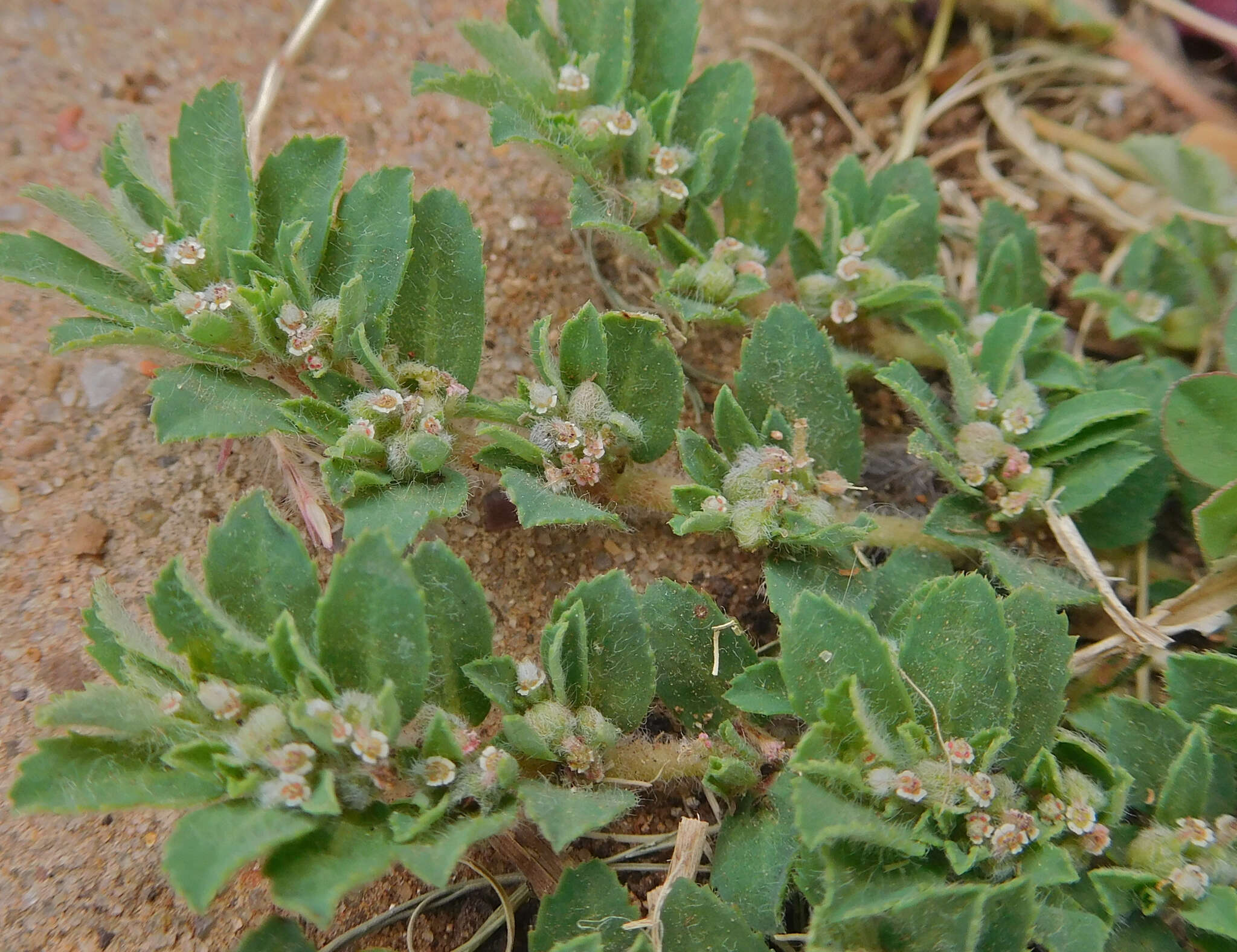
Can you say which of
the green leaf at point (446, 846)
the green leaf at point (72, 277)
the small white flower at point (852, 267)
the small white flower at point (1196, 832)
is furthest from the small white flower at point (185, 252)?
the small white flower at point (1196, 832)

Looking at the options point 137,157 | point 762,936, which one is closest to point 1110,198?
point 762,936

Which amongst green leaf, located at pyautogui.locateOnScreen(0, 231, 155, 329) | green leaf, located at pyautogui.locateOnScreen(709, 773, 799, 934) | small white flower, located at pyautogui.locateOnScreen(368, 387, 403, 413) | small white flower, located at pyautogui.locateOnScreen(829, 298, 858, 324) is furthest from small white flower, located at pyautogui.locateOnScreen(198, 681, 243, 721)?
small white flower, located at pyautogui.locateOnScreen(829, 298, 858, 324)

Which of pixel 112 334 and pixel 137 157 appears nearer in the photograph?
pixel 112 334

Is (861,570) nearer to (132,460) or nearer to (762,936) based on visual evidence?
(762,936)

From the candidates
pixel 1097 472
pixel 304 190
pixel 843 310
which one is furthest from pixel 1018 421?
pixel 304 190

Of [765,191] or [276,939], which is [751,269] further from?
[276,939]

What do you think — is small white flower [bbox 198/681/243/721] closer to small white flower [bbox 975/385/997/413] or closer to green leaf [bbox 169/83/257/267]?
green leaf [bbox 169/83/257/267]
